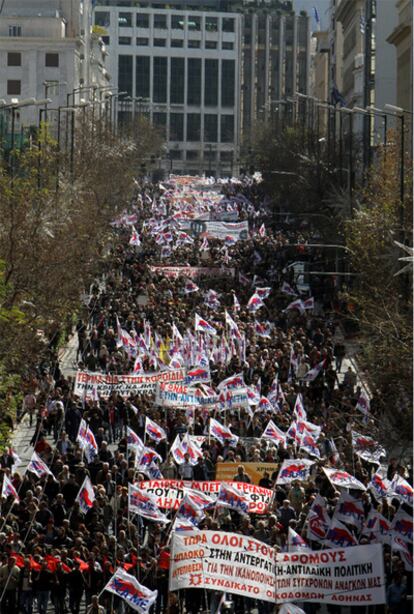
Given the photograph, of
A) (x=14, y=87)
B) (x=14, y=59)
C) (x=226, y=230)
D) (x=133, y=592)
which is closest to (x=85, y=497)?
(x=133, y=592)

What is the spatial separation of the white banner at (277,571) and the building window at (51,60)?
96.6m

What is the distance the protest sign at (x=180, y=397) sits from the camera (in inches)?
1139

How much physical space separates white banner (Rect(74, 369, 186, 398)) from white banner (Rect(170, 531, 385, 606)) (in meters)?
12.9

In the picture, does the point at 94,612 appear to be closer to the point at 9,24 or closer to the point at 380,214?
the point at 380,214

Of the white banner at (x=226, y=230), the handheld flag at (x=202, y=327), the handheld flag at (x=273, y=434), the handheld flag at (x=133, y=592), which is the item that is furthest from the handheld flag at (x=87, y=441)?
the white banner at (x=226, y=230)

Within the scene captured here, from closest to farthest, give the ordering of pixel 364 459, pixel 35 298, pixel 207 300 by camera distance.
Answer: pixel 364 459, pixel 35 298, pixel 207 300

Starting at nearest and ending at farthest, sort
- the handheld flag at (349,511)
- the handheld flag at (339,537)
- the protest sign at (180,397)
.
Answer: the handheld flag at (339,537), the handheld flag at (349,511), the protest sign at (180,397)

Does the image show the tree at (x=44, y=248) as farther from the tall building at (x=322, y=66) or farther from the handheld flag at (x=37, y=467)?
the tall building at (x=322, y=66)

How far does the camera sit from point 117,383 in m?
30.3

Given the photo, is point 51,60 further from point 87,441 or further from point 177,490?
point 177,490

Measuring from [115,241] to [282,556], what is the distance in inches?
1833

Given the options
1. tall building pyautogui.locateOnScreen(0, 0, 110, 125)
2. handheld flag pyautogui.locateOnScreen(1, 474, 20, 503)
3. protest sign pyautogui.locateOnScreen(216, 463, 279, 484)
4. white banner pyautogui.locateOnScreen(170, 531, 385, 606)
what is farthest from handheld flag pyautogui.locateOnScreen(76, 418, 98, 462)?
tall building pyautogui.locateOnScreen(0, 0, 110, 125)

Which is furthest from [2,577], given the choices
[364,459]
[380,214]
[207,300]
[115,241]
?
[115,241]

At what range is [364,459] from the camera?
24750mm
